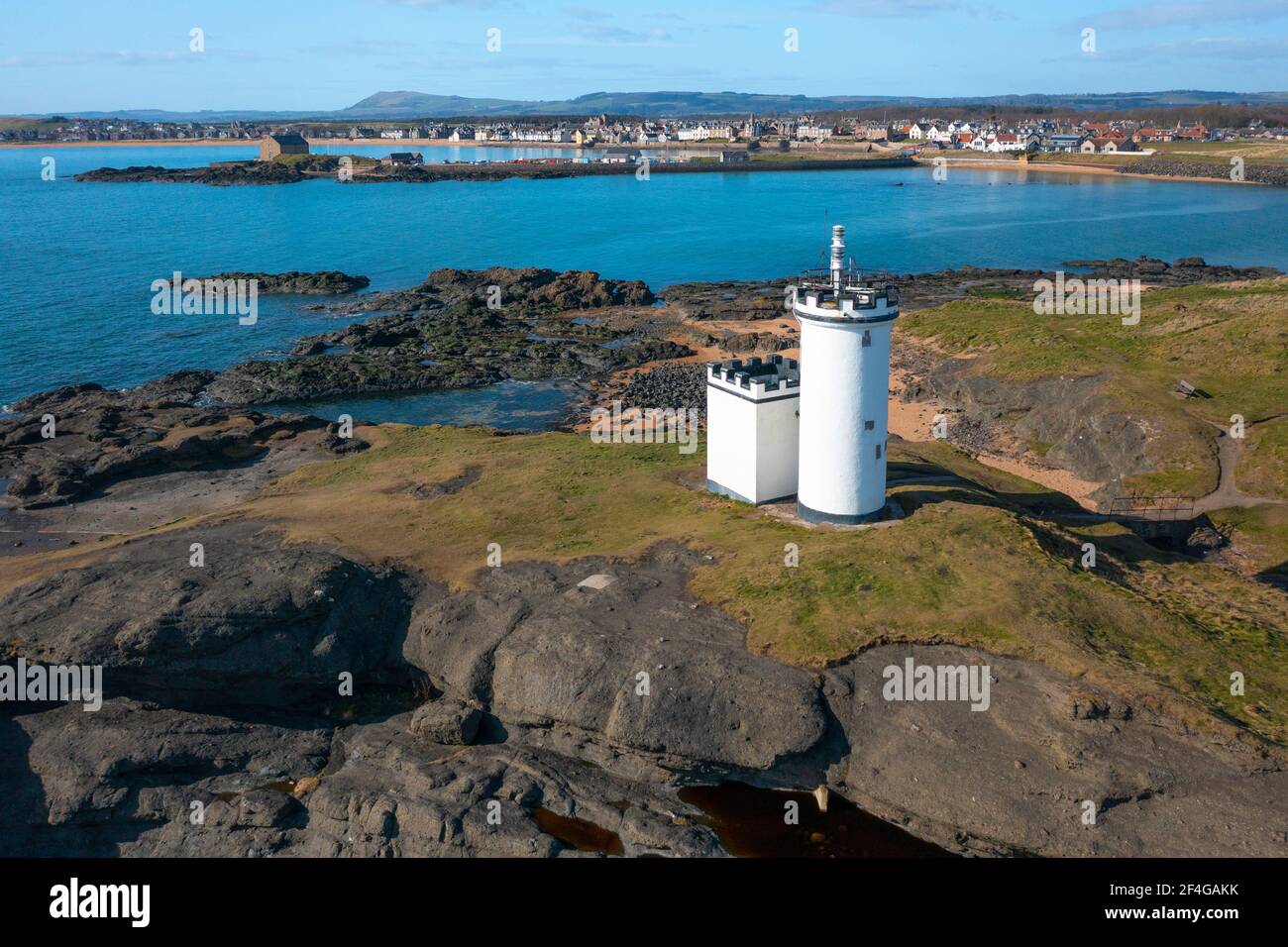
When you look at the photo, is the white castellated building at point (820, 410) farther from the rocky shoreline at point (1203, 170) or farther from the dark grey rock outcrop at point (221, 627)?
the rocky shoreline at point (1203, 170)

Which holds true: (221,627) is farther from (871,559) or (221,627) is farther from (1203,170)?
(1203,170)

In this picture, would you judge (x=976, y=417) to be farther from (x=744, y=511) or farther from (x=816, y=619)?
(x=816, y=619)

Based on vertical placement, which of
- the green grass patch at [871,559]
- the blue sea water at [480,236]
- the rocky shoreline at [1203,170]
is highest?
the rocky shoreline at [1203,170]

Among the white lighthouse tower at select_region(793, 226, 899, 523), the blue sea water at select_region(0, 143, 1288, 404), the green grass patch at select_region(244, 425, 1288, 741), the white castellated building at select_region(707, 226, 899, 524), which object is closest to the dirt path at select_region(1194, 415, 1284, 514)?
the green grass patch at select_region(244, 425, 1288, 741)

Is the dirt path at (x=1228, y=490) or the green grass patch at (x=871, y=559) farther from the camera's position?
the dirt path at (x=1228, y=490)

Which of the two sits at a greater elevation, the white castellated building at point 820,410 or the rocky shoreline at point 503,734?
the white castellated building at point 820,410

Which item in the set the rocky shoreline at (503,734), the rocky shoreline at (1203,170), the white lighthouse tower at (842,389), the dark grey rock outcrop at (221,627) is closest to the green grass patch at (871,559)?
the rocky shoreline at (503,734)

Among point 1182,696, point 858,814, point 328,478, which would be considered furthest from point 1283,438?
point 328,478
